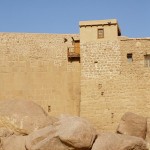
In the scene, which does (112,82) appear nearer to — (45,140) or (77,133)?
(77,133)

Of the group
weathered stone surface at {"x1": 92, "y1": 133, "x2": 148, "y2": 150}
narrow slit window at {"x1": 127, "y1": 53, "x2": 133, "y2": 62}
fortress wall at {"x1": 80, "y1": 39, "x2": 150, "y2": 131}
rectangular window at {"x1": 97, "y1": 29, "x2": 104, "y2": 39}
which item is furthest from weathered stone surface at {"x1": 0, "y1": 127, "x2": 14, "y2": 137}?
narrow slit window at {"x1": 127, "y1": 53, "x2": 133, "y2": 62}

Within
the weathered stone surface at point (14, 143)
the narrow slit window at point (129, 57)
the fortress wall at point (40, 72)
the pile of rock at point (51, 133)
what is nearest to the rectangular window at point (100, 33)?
the narrow slit window at point (129, 57)

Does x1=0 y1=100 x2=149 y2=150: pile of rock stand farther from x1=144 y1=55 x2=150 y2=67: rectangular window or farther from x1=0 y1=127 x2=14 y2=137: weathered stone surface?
x1=144 y1=55 x2=150 y2=67: rectangular window

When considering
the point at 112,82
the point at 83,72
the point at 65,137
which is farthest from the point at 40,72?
the point at 65,137

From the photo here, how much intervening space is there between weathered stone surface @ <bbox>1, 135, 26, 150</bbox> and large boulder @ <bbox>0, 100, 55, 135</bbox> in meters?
0.64

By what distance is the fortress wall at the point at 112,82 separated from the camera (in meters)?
25.1

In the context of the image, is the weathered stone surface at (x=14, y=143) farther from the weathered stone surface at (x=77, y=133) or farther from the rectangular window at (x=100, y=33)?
the rectangular window at (x=100, y=33)

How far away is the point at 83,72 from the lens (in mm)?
26266

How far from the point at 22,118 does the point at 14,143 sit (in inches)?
66.2

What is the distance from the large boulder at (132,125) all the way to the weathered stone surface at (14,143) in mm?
6962

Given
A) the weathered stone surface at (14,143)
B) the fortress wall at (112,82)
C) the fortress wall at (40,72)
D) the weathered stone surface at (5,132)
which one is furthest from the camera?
the fortress wall at (40,72)

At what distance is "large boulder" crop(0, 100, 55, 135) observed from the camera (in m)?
20.5

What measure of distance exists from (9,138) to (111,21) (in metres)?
11.2

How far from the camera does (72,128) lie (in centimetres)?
1808
